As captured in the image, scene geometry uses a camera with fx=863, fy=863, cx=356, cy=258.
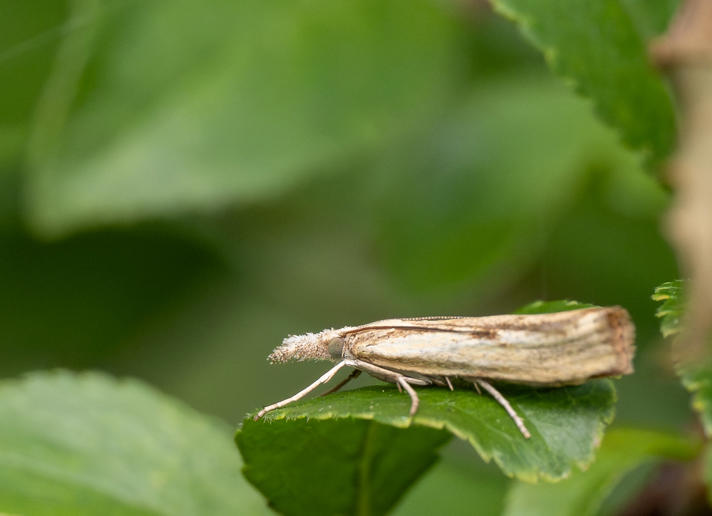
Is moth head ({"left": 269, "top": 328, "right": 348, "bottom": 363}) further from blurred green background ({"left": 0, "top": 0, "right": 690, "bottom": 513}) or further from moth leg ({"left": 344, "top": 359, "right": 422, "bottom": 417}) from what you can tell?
blurred green background ({"left": 0, "top": 0, "right": 690, "bottom": 513})

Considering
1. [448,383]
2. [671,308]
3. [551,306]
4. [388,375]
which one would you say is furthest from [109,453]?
[671,308]

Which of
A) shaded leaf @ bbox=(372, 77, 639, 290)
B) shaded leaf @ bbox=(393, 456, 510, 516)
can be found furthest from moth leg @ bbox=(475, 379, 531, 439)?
shaded leaf @ bbox=(372, 77, 639, 290)

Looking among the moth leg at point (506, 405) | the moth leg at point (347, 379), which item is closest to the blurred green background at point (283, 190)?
the moth leg at point (347, 379)

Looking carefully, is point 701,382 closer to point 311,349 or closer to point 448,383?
point 448,383

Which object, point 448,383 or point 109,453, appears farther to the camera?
point 109,453

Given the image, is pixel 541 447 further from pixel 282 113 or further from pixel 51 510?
pixel 282 113

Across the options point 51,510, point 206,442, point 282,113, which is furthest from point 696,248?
point 282,113

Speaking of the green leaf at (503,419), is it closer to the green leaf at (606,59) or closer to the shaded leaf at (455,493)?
the green leaf at (606,59)
